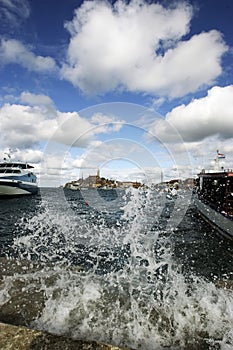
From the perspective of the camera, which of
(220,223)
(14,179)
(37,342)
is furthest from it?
(14,179)

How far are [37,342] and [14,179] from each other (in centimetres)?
4951

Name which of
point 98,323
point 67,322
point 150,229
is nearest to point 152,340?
point 98,323

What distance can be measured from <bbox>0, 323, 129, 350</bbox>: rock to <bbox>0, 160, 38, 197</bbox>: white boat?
48.3 meters

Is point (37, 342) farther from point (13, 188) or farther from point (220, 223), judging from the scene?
point (13, 188)

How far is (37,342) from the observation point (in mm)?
3234

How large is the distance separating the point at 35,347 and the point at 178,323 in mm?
2568

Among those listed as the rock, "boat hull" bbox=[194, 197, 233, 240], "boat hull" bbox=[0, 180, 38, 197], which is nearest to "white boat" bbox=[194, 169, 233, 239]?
"boat hull" bbox=[194, 197, 233, 240]

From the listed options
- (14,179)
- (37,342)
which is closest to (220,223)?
(37,342)

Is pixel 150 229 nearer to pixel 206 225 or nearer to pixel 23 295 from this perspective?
pixel 206 225

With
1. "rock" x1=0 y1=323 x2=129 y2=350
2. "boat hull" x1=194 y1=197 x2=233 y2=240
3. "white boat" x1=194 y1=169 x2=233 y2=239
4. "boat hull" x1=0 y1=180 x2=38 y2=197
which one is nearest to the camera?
"rock" x1=0 y1=323 x2=129 y2=350

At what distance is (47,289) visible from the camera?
5461 mm

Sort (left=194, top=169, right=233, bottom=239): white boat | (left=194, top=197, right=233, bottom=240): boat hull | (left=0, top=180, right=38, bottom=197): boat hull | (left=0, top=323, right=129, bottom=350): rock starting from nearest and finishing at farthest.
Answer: (left=0, top=323, right=129, bottom=350): rock
(left=194, top=197, right=233, bottom=240): boat hull
(left=194, top=169, right=233, bottom=239): white boat
(left=0, top=180, right=38, bottom=197): boat hull

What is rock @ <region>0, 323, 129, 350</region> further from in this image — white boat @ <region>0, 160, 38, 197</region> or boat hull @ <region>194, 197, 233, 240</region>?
white boat @ <region>0, 160, 38, 197</region>

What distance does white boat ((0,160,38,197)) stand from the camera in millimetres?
47531
